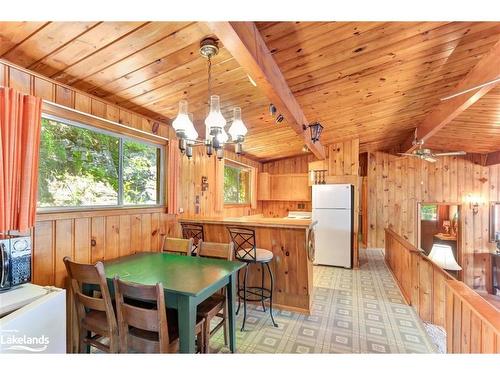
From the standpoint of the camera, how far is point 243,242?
2.82m

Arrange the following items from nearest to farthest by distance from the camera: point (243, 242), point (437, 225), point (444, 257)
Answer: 1. point (243, 242)
2. point (444, 257)
3. point (437, 225)

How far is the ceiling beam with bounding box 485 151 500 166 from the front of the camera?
17.9 feet

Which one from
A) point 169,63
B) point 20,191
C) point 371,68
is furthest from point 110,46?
point 371,68

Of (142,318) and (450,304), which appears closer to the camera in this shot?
(142,318)

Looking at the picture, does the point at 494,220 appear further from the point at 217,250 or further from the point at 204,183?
the point at 217,250

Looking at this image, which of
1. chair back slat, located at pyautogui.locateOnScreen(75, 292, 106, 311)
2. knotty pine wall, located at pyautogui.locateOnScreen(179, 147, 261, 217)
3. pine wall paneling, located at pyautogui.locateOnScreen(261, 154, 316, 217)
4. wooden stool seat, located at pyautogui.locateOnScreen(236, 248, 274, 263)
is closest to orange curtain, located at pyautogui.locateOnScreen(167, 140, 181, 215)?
knotty pine wall, located at pyautogui.locateOnScreen(179, 147, 261, 217)

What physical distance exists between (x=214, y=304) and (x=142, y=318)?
0.68m

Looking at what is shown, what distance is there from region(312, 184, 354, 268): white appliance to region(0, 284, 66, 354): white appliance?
3938 millimetres

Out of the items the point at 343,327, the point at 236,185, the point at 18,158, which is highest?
the point at 18,158

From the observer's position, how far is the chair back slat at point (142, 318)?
4.48ft

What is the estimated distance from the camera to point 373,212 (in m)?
6.41

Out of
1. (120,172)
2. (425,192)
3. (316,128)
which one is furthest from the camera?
(425,192)

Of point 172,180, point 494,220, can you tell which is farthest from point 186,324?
point 494,220
